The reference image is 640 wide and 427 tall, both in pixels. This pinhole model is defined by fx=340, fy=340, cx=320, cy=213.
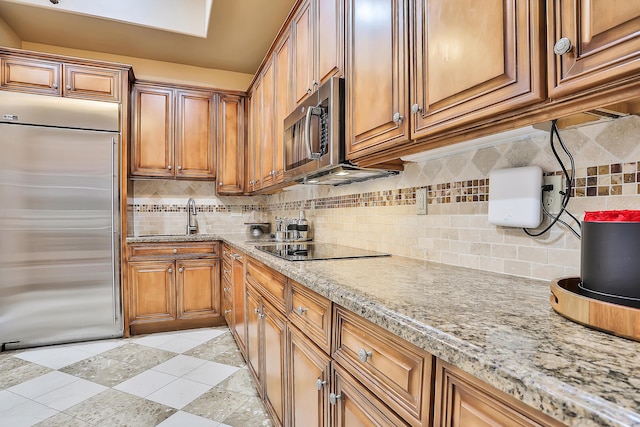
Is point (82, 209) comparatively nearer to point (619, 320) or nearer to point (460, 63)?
point (460, 63)

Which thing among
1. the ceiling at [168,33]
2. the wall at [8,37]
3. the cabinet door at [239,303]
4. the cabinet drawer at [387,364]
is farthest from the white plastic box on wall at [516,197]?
the wall at [8,37]

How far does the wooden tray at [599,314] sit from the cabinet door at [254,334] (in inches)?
55.7

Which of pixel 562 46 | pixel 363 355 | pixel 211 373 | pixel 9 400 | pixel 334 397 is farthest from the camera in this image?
pixel 211 373

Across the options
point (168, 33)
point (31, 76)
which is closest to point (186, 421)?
point (31, 76)

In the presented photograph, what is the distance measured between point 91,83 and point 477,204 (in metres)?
3.13

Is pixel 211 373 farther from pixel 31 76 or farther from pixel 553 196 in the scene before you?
pixel 31 76

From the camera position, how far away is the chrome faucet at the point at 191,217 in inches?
141

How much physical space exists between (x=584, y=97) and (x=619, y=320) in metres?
0.42

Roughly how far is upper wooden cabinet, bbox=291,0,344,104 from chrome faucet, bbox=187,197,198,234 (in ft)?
6.72

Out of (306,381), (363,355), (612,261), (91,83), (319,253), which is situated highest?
(91,83)

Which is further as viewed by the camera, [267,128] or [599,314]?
[267,128]

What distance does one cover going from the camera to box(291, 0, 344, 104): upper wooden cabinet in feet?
5.18

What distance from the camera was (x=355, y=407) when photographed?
89 centimetres

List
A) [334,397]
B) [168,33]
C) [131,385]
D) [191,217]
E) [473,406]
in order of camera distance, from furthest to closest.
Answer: [191,217], [168,33], [131,385], [334,397], [473,406]
